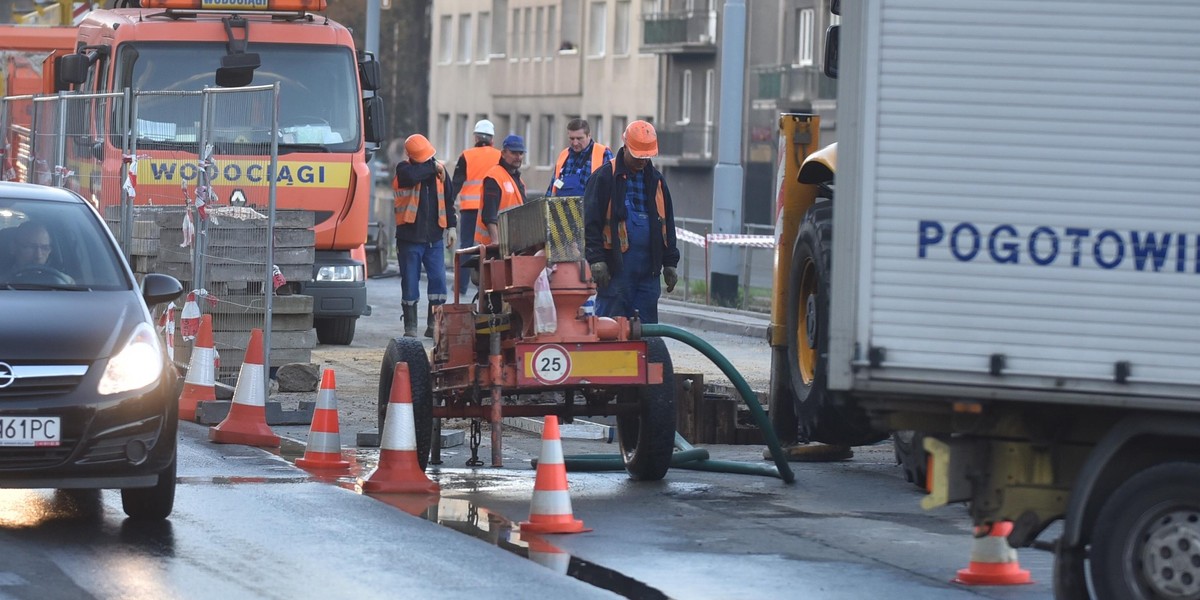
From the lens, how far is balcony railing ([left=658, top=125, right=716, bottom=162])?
67500 millimetres

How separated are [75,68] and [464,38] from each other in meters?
66.0

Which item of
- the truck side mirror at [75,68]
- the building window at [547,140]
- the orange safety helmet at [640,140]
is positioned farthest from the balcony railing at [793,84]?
the orange safety helmet at [640,140]

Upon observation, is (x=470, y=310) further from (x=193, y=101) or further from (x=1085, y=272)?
(x=193, y=101)

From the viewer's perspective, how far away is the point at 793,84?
62.1 metres

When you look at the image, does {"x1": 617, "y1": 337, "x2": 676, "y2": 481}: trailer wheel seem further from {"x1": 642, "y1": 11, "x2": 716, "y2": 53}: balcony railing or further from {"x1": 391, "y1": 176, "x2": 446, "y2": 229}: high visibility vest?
{"x1": 642, "y1": 11, "x2": 716, "y2": 53}: balcony railing

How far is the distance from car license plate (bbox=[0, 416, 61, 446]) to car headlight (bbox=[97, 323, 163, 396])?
0.91 feet

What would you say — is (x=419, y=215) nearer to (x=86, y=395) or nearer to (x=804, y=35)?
(x=86, y=395)

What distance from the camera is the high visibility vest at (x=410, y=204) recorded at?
20.8 meters

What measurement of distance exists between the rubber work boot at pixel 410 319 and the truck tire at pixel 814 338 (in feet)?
31.8

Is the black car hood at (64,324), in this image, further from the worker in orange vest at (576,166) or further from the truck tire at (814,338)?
the worker in orange vest at (576,166)

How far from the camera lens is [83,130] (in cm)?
1828

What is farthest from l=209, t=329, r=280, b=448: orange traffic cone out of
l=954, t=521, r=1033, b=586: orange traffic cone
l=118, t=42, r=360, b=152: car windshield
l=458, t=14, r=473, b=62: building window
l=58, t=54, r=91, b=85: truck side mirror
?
l=458, t=14, r=473, b=62: building window

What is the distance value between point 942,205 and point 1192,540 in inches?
55.9

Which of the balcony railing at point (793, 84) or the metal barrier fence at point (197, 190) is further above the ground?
the balcony railing at point (793, 84)
